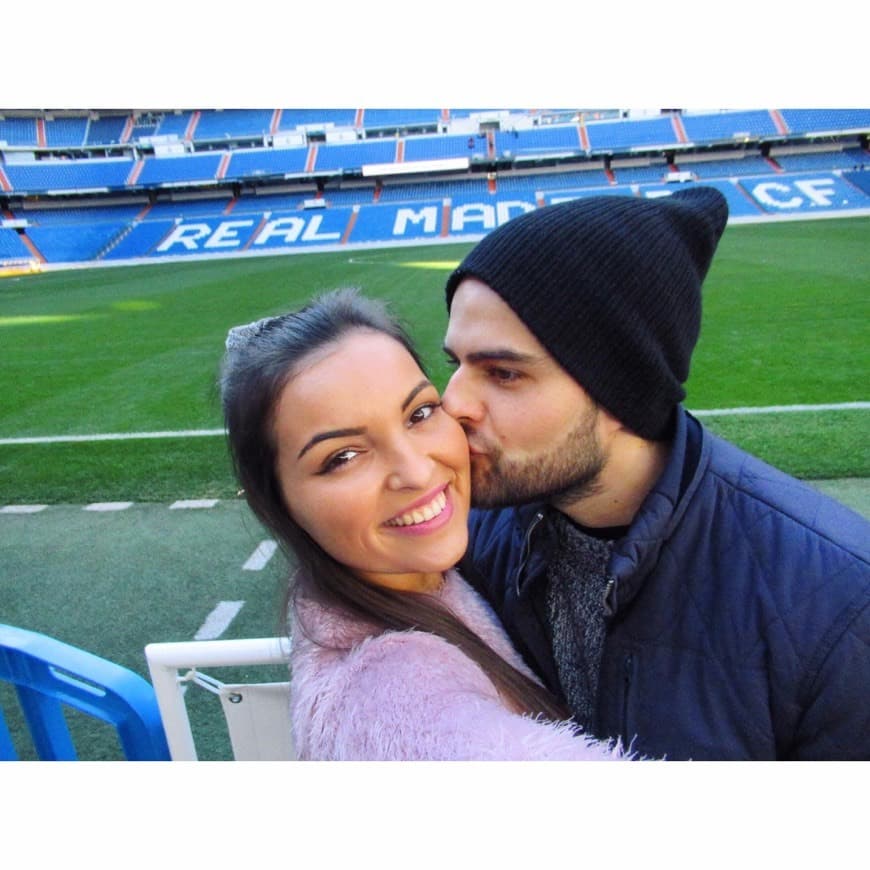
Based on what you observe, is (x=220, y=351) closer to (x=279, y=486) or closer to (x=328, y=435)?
(x=279, y=486)

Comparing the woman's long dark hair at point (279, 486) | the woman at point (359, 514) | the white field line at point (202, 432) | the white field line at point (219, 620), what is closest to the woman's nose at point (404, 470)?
the woman at point (359, 514)

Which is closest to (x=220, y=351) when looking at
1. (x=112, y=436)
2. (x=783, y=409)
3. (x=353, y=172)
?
(x=112, y=436)

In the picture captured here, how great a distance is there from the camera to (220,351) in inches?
431

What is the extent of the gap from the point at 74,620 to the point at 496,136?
36.0 m

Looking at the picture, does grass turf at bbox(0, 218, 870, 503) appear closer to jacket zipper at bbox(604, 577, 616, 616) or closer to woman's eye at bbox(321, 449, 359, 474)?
woman's eye at bbox(321, 449, 359, 474)

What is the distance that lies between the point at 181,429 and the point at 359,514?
6519 millimetres

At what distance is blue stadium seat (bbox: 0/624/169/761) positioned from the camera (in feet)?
5.24

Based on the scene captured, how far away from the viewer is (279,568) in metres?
3.88

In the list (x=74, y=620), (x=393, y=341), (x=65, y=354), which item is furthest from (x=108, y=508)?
(x=65, y=354)

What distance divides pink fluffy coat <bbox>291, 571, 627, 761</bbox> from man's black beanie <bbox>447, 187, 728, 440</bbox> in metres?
0.65

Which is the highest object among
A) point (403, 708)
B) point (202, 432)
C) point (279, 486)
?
point (279, 486)

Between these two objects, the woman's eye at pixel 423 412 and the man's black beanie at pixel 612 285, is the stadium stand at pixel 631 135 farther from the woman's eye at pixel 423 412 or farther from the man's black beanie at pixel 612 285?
the woman's eye at pixel 423 412

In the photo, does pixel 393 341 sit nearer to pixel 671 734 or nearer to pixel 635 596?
pixel 635 596

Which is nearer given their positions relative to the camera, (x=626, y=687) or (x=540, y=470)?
(x=626, y=687)
